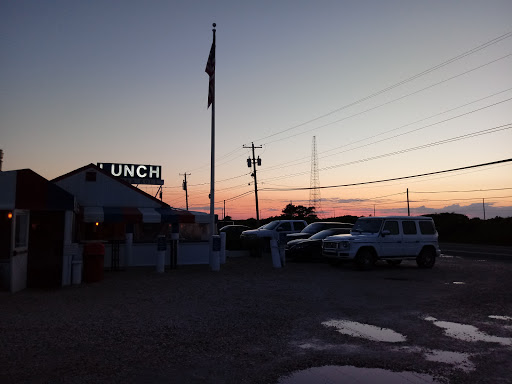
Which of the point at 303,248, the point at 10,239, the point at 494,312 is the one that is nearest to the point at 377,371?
the point at 494,312

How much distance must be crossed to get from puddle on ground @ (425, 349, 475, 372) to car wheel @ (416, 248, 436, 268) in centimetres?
1191

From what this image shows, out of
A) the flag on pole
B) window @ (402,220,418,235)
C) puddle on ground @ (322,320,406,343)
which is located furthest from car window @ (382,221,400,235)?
puddle on ground @ (322,320,406,343)

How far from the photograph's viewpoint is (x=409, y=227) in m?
17.3

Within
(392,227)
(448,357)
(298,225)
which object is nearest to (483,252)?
(298,225)

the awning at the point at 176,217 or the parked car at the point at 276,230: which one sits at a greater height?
the awning at the point at 176,217

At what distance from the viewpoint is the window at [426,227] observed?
17562 millimetres

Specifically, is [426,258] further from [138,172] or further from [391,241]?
[138,172]

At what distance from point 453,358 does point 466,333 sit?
1691 mm

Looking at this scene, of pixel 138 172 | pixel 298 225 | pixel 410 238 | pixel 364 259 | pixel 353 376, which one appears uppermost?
pixel 138 172

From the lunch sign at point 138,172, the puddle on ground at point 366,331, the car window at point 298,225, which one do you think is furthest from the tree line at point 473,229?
the puddle on ground at point 366,331

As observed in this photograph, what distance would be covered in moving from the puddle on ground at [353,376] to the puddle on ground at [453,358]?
26.8 inches

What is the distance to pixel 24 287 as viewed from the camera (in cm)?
1252

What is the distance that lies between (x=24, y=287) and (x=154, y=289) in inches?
161

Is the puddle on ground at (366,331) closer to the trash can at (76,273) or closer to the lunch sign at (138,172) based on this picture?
the trash can at (76,273)
